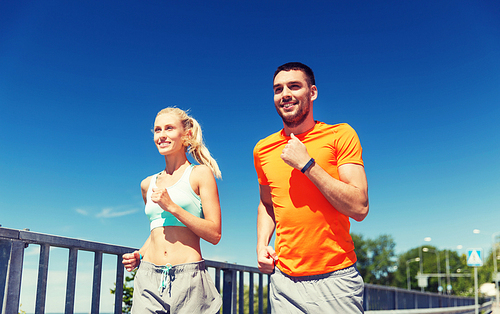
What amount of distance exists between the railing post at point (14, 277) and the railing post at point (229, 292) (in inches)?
92.2

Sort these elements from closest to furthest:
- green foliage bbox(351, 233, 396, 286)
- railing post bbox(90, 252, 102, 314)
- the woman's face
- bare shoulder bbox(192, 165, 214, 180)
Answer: bare shoulder bbox(192, 165, 214, 180) → the woman's face → railing post bbox(90, 252, 102, 314) → green foliage bbox(351, 233, 396, 286)

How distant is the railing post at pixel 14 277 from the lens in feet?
8.06

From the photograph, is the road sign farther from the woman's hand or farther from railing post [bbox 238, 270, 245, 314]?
the woman's hand

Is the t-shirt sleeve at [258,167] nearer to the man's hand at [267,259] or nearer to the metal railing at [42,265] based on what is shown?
the man's hand at [267,259]

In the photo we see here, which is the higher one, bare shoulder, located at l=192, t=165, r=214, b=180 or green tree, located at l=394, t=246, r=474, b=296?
bare shoulder, located at l=192, t=165, r=214, b=180

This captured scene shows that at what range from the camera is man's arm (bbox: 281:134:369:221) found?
216 cm

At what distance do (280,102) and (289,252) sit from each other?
36.6 inches

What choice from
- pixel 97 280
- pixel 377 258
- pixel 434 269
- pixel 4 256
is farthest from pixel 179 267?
pixel 434 269

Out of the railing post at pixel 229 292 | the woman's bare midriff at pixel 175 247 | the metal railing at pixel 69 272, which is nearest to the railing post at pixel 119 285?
the metal railing at pixel 69 272

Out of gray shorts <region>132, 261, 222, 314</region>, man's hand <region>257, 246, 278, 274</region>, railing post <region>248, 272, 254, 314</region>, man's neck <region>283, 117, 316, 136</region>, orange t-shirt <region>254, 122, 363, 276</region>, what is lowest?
railing post <region>248, 272, 254, 314</region>

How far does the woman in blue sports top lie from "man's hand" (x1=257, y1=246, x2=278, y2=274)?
1.15 feet

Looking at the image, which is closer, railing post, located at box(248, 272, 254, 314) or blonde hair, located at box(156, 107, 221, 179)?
blonde hair, located at box(156, 107, 221, 179)

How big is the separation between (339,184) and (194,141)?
1334 millimetres

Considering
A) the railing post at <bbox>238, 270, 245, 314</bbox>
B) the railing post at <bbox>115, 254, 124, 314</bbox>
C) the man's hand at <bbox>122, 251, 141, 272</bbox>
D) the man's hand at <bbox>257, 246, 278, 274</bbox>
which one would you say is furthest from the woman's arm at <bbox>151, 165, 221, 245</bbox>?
the railing post at <bbox>238, 270, 245, 314</bbox>
